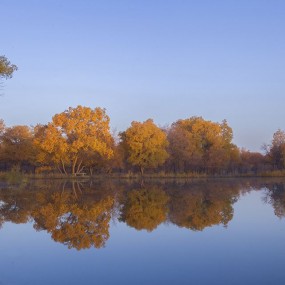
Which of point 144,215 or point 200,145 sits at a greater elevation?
point 200,145

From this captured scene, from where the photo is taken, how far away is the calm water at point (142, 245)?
6836mm

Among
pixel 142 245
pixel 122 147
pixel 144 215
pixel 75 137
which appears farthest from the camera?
pixel 122 147

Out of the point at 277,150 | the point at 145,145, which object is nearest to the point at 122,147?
the point at 145,145

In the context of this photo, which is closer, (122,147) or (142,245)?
(142,245)

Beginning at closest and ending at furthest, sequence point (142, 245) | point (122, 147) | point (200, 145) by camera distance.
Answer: point (142, 245) → point (122, 147) → point (200, 145)

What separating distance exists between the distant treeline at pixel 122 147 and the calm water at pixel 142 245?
101 ft

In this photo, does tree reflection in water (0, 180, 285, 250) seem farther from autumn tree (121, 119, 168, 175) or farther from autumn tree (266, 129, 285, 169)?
autumn tree (266, 129, 285, 169)

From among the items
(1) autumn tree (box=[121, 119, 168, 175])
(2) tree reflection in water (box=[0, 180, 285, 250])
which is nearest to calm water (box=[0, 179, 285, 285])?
(2) tree reflection in water (box=[0, 180, 285, 250])

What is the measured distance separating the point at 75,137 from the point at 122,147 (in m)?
6.87

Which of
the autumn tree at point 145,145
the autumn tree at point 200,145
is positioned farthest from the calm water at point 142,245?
the autumn tree at point 200,145

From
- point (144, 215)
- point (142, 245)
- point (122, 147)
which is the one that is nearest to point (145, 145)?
point (122, 147)

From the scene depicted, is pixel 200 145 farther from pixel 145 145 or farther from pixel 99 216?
pixel 99 216

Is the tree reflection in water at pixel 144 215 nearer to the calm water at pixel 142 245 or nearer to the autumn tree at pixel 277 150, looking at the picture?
the calm water at pixel 142 245

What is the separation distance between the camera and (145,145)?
159 ft
